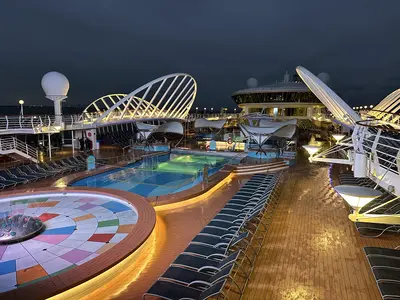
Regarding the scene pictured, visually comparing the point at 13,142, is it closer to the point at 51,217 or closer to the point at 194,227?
the point at 51,217

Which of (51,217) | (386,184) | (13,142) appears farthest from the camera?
(13,142)

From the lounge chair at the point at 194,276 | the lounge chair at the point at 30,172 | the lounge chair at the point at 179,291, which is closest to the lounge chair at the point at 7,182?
the lounge chair at the point at 30,172

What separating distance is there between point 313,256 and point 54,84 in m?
17.7

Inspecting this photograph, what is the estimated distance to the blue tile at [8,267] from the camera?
4953 mm

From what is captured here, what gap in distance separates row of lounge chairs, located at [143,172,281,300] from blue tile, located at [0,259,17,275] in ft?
9.04


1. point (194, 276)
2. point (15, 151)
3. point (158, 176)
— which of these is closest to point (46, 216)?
point (194, 276)

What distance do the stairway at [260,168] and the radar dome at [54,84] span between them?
12407 millimetres

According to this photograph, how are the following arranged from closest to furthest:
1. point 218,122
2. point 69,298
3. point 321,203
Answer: point 69,298 → point 321,203 → point 218,122

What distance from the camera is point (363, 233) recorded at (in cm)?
636

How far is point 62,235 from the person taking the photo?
630 cm

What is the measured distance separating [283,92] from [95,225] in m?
36.0

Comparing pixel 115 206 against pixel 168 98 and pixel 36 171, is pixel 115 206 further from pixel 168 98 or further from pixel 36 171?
pixel 168 98

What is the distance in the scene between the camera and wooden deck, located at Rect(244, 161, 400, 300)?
14.5 ft

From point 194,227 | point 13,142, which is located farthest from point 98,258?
point 13,142
